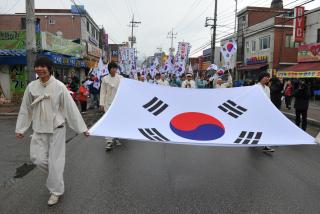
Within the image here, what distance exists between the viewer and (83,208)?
4180 millimetres

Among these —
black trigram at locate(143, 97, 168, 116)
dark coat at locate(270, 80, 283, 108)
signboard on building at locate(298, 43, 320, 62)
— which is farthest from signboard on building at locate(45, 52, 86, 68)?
signboard on building at locate(298, 43, 320, 62)

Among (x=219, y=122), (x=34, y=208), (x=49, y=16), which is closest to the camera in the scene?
(x=34, y=208)

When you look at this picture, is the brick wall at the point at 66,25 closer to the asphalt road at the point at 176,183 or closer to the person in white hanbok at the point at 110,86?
the person in white hanbok at the point at 110,86

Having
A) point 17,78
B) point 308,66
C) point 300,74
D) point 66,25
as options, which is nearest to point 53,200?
point 17,78

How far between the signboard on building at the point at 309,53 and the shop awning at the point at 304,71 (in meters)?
0.33

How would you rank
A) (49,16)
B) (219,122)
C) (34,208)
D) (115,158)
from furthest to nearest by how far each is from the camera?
(49,16), (115,158), (219,122), (34,208)

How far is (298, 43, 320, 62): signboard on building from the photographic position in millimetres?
25898

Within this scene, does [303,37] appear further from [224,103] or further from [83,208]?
[83,208]

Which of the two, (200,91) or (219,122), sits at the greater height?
(200,91)

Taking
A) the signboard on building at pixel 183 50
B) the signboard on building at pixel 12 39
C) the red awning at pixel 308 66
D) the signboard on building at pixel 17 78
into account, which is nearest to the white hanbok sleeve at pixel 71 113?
the signboard on building at pixel 17 78

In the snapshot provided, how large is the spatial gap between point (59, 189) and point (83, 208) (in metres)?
0.43

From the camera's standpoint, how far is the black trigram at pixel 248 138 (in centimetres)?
485

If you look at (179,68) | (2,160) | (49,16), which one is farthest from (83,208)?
(49,16)

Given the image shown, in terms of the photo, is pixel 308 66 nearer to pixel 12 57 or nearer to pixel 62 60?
pixel 62 60
